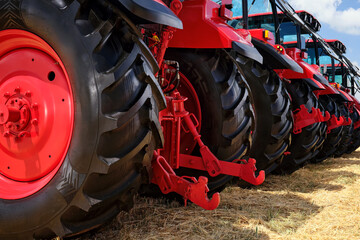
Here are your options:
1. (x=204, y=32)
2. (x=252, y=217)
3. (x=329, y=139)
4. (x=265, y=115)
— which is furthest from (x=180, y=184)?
(x=329, y=139)

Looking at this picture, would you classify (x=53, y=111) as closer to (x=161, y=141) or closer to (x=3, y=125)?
(x=3, y=125)

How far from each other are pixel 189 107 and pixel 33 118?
1302 mm

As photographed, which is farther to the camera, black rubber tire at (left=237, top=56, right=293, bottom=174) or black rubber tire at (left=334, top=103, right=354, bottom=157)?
black rubber tire at (left=334, top=103, right=354, bottom=157)

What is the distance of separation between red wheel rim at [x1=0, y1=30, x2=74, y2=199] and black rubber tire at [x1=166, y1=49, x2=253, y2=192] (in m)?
1.21

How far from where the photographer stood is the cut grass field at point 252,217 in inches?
84.0

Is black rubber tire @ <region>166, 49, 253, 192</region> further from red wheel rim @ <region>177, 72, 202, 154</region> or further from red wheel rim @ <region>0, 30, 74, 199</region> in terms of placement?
red wheel rim @ <region>0, 30, 74, 199</region>

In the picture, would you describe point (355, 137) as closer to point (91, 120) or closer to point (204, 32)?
point (204, 32)

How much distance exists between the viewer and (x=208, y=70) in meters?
2.71

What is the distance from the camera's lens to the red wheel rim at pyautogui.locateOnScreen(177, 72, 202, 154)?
2729 mm

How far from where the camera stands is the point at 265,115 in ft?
12.4

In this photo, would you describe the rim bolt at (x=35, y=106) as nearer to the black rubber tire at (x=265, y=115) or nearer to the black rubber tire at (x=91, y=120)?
the black rubber tire at (x=91, y=120)

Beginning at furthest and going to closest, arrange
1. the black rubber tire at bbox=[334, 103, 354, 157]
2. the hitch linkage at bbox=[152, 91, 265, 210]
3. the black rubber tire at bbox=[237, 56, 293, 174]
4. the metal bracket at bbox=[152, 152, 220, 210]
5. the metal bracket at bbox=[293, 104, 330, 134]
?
the black rubber tire at bbox=[334, 103, 354, 157]
the metal bracket at bbox=[293, 104, 330, 134]
the black rubber tire at bbox=[237, 56, 293, 174]
the hitch linkage at bbox=[152, 91, 265, 210]
the metal bracket at bbox=[152, 152, 220, 210]

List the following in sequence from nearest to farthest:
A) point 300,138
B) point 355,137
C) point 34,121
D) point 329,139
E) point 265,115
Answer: point 34,121
point 265,115
point 300,138
point 329,139
point 355,137

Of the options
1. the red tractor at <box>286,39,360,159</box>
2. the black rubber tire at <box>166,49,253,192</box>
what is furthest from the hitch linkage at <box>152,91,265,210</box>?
the red tractor at <box>286,39,360,159</box>
